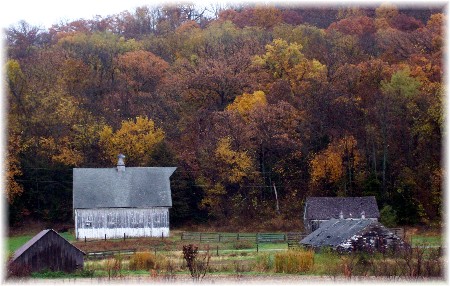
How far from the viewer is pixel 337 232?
160 ft

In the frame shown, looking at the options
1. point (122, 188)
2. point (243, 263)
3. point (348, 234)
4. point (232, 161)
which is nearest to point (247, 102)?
point (232, 161)

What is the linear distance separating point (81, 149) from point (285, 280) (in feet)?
126

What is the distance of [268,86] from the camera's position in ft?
248

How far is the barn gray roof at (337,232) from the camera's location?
1842 inches

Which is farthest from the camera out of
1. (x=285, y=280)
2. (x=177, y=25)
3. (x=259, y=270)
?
(x=177, y=25)

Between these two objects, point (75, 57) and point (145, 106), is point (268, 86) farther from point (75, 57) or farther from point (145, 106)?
point (75, 57)

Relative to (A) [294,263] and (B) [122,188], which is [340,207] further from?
(A) [294,263]

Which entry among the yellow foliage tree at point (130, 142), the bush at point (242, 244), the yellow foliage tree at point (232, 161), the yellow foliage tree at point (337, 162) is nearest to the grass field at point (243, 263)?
the bush at point (242, 244)

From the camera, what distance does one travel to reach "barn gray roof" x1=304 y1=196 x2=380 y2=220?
196 feet

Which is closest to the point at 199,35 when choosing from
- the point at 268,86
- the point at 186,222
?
the point at 268,86

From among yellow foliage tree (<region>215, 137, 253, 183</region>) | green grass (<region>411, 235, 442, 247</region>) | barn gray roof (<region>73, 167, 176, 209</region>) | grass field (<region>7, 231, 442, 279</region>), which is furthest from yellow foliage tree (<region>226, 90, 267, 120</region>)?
grass field (<region>7, 231, 442, 279</region>)

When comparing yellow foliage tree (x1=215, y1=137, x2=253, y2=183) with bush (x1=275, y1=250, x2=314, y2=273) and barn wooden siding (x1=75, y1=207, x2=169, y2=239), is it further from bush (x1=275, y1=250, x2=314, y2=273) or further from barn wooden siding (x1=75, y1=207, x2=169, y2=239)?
bush (x1=275, y1=250, x2=314, y2=273)

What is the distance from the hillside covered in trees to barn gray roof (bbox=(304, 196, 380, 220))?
1.27 meters

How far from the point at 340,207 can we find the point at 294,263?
2293 cm
